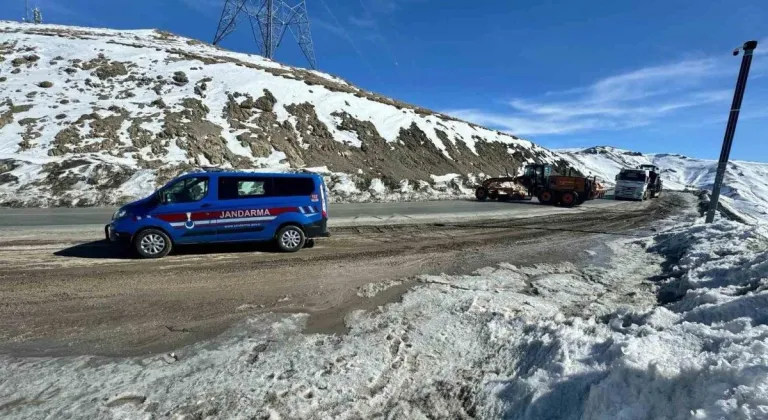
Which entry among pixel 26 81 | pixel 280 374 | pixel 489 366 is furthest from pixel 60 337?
pixel 26 81

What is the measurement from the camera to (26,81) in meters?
27.8

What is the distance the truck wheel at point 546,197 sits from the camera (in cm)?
2422

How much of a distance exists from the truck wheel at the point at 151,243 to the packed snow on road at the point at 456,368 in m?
4.30

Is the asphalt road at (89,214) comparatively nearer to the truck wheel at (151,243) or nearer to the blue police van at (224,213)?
the blue police van at (224,213)

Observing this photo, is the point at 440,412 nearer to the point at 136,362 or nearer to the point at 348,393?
the point at 348,393

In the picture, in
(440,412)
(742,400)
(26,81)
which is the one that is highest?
(26,81)

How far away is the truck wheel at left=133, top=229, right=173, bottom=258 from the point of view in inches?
323

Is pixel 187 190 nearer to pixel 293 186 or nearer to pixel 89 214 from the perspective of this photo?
pixel 293 186

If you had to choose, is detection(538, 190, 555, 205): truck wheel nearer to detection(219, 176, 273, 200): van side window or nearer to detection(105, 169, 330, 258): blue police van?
detection(105, 169, 330, 258): blue police van

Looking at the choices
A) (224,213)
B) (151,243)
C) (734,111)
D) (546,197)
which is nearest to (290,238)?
(224,213)

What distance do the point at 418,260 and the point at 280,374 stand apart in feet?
16.3

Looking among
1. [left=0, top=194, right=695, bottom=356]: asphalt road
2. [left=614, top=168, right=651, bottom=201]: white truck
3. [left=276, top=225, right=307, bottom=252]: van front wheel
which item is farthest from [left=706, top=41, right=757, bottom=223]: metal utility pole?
[left=614, top=168, right=651, bottom=201]: white truck

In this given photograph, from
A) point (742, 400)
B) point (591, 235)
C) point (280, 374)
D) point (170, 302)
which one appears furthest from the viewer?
point (591, 235)

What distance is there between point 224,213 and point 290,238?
59.7 inches
